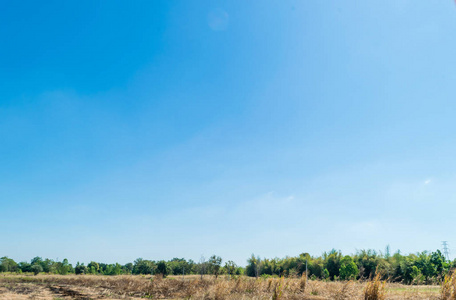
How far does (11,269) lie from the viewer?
235 ft

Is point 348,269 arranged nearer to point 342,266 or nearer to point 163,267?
point 342,266

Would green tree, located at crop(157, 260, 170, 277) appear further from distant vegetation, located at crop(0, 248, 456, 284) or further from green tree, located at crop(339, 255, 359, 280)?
green tree, located at crop(339, 255, 359, 280)

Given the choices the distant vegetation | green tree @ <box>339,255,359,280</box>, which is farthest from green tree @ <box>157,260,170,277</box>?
green tree @ <box>339,255,359,280</box>

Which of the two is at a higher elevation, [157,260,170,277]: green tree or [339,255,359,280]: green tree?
[339,255,359,280]: green tree

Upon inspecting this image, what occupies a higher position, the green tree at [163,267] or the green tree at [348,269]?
the green tree at [348,269]

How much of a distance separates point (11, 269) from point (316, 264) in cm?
7911

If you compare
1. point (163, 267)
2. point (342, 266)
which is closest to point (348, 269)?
point (342, 266)

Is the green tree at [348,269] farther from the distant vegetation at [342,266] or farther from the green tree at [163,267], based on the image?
the green tree at [163,267]

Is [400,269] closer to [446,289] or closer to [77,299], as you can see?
[446,289]

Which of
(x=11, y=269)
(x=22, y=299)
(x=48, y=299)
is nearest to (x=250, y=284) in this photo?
(x=48, y=299)

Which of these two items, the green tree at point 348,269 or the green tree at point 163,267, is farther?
the green tree at point 163,267

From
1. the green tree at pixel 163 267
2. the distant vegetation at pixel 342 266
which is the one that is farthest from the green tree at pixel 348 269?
the green tree at pixel 163 267

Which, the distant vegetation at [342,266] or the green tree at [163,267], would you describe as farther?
the green tree at [163,267]

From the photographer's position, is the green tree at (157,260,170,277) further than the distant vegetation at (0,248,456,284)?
Yes
